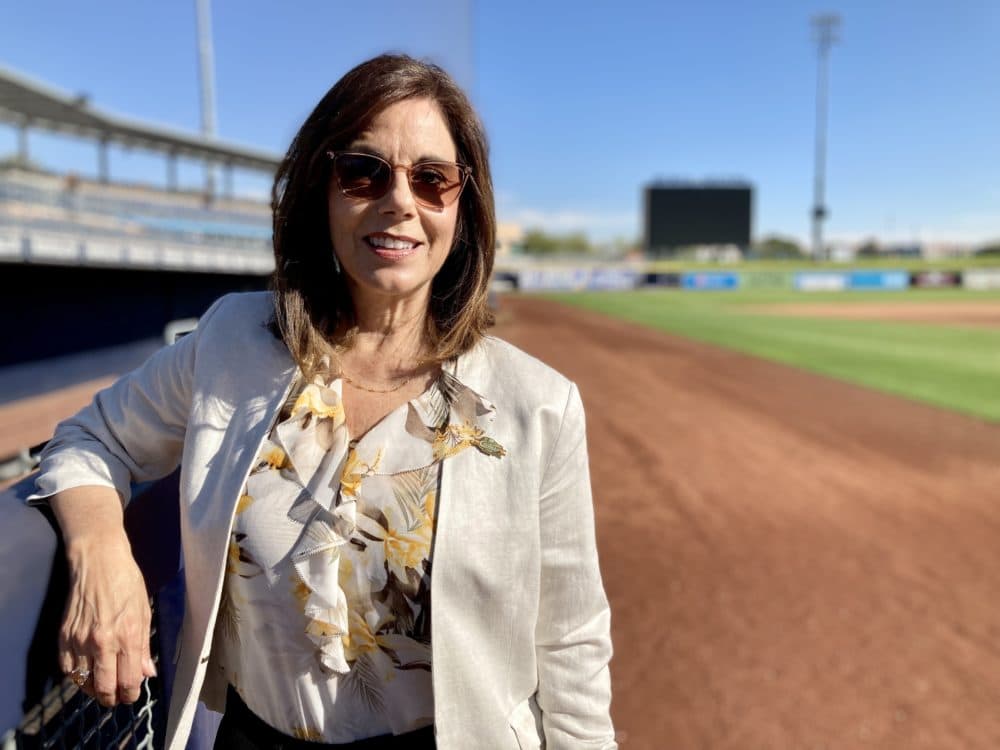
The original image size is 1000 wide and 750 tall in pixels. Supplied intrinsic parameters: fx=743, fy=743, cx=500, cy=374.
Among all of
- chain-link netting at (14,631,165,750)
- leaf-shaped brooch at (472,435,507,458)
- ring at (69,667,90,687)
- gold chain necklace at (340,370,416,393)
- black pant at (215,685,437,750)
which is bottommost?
black pant at (215,685,437,750)

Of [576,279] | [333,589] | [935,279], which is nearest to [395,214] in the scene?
[333,589]

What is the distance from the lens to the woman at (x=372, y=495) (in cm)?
143

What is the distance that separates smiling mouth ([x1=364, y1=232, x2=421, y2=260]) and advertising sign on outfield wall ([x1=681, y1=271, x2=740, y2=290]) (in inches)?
2117

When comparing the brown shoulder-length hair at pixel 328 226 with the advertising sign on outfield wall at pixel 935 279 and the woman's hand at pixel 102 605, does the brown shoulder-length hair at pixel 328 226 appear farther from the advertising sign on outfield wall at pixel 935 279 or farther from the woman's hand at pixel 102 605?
the advertising sign on outfield wall at pixel 935 279

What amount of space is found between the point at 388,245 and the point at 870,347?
20.3 metres

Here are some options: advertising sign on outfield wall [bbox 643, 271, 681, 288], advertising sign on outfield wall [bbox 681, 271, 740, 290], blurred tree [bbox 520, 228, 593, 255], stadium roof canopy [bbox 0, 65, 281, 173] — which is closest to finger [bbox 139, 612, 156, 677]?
stadium roof canopy [bbox 0, 65, 281, 173]

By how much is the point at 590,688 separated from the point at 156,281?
15805 millimetres

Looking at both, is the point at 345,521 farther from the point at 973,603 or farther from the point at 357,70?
the point at 973,603

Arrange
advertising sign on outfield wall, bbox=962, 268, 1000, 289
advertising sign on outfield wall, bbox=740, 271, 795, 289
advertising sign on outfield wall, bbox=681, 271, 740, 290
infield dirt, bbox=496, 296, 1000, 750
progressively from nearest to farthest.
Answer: infield dirt, bbox=496, 296, 1000, 750 → advertising sign on outfield wall, bbox=962, 268, 1000, 289 → advertising sign on outfield wall, bbox=681, 271, 740, 290 → advertising sign on outfield wall, bbox=740, 271, 795, 289

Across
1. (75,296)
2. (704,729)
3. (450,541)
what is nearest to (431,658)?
(450,541)

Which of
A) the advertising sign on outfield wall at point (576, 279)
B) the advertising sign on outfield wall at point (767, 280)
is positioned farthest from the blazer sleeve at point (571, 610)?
the advertising sign on outfield wall at point (767, 280)

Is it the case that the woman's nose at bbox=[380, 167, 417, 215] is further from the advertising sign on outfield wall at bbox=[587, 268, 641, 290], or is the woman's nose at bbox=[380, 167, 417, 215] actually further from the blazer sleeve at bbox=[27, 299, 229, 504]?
the advertising sign on outfield wall at bbox=[587, 268, 641, 290]

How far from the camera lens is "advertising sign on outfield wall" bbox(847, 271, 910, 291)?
5194 centimetres

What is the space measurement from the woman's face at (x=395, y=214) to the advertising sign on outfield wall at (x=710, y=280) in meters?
53.7
